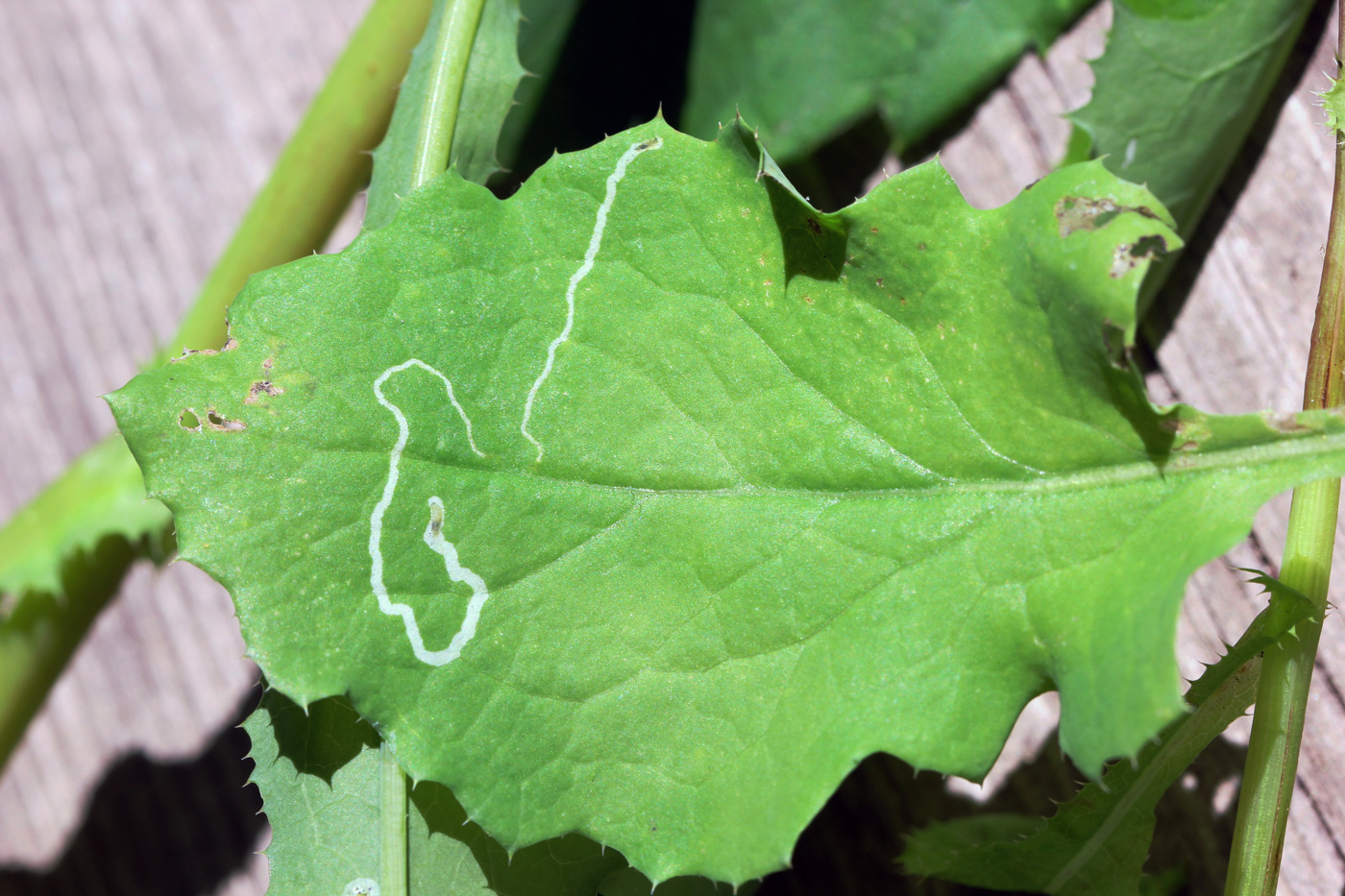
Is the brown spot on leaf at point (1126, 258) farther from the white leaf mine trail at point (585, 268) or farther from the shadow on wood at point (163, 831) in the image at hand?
the shadow on wood at point (163, 831)

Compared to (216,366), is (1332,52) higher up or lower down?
lower down

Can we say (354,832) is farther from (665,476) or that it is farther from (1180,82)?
(1180,82)

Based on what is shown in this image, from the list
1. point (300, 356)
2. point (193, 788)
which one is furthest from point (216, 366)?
point (193, 788)

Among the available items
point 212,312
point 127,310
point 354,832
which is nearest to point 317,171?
point 212,312

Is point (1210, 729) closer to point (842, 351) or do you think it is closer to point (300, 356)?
point (842, 351)

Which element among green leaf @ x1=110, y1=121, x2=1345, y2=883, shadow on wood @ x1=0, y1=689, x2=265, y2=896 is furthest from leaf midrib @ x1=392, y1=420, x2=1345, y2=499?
shadow on wood @ x1=0, y1=689, x2=265, y2=896

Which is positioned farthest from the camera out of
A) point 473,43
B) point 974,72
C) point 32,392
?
point 32,392
